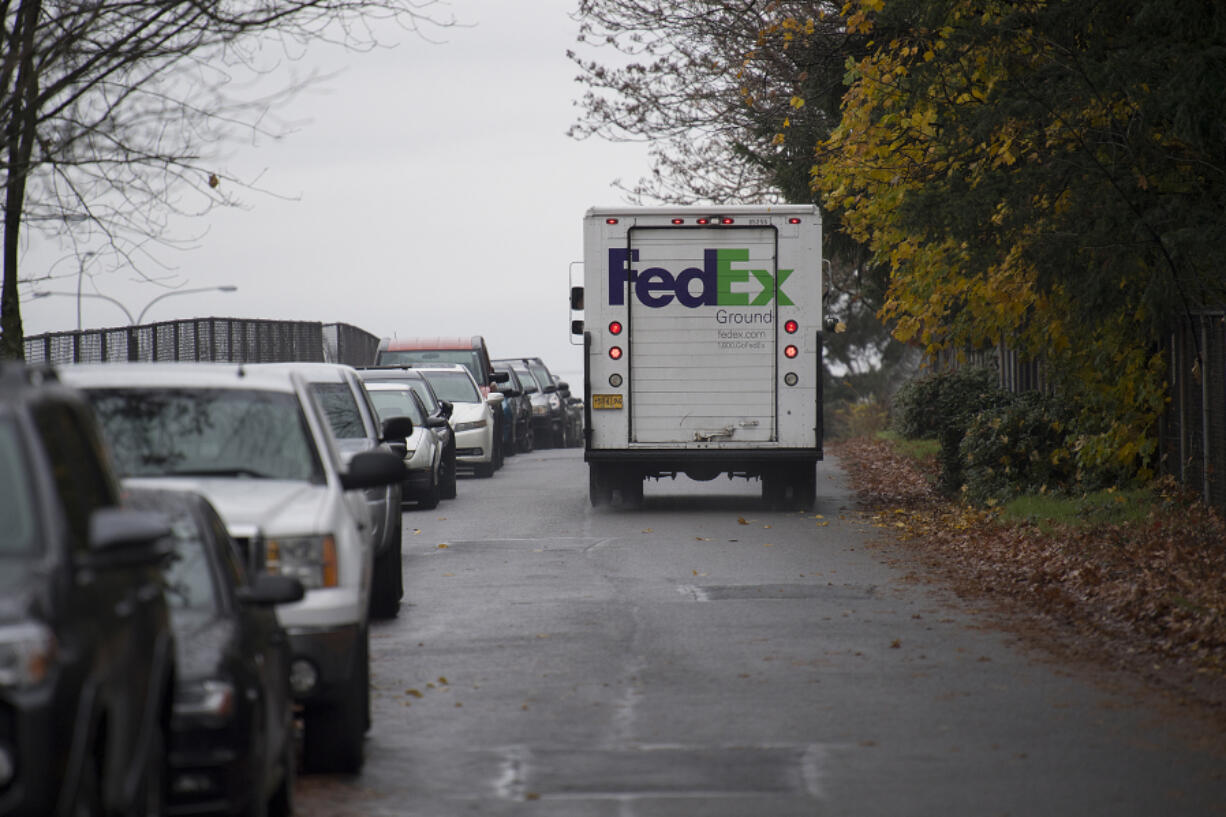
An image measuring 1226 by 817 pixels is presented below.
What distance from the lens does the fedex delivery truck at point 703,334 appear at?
68.6 feet

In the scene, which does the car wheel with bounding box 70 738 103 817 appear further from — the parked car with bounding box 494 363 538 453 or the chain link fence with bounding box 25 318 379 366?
the parked car with bounding box 494 363 538 453

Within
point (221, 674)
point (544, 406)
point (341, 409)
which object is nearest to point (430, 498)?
point (341, 409)

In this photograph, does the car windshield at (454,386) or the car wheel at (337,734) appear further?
the car windshield at (454,386)

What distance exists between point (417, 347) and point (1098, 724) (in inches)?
1046

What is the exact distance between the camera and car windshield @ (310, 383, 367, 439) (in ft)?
48.5

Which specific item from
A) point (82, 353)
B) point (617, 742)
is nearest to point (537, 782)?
point (617, 742)

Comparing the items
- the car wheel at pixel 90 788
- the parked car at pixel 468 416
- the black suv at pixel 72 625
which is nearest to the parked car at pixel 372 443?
the black suv at pixel 72 625

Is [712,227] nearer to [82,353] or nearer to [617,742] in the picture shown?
[82,353]

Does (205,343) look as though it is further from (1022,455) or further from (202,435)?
(202,435)

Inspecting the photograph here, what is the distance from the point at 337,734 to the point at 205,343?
23028 mm

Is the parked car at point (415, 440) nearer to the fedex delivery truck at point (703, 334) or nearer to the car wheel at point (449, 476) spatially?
the car wheel at point (449, 476)

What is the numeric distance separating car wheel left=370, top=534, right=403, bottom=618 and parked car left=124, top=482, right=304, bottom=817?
6018mm

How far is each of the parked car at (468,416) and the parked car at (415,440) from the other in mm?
6235

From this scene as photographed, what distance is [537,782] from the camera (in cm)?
761
